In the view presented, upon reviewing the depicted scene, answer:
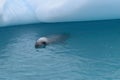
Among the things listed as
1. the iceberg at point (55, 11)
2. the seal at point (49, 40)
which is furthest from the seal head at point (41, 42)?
the iceberg at point (55, 11)

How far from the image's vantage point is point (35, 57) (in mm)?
4160

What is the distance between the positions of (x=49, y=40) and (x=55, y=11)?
1.66 feet

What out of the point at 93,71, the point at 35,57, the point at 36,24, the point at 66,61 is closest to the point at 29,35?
the point at 36,24

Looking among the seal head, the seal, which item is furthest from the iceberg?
the seal head

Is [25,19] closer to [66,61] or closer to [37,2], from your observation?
[37,2]

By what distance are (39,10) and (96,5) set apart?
806 millimetres

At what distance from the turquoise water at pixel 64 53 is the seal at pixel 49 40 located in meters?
0.07

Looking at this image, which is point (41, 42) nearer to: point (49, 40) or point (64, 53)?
point (49, 40)

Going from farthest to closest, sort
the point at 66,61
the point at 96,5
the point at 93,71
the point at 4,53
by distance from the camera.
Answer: the point at 96,5 → the point at 4,53 → the point at 66,61 → the point at 93,71

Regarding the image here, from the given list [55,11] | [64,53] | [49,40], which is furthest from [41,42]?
[55,11]

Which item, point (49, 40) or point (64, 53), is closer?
point (64, 53)

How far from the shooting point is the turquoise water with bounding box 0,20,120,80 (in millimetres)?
3703

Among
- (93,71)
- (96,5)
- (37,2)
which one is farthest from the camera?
(37,2)

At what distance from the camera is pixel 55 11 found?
4.84 metres
